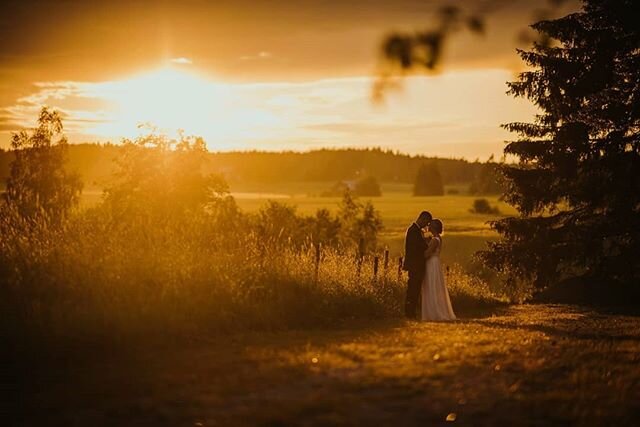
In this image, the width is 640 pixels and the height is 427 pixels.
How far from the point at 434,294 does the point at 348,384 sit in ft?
29.7

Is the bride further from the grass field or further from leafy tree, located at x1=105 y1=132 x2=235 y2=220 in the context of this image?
leafy tree, located at x1=105 y1=132 x2=235 y2=220

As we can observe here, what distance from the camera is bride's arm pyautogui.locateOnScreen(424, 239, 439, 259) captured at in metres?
16.5

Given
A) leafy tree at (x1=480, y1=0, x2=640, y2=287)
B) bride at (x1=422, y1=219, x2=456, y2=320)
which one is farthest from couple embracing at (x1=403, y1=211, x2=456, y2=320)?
leafy tree at (x1=480, y1=0, x2=640, y2=287)

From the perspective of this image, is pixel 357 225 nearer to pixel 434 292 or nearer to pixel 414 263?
pixel 434 292

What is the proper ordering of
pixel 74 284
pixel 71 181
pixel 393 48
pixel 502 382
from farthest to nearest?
pixel 71 181 → pixel 74 284 → pixel 502 382 → pixel 393 48

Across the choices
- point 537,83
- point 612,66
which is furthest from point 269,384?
point 537,83

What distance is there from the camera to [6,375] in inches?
342

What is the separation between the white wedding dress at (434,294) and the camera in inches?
656

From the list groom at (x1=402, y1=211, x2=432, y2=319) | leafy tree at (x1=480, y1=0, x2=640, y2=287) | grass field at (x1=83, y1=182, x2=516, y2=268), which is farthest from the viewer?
grass field at (x1=83, y1=182, x2=516, y2=268)

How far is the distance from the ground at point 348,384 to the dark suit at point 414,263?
4834 mm

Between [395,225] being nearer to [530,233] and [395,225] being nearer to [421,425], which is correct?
[530,233]

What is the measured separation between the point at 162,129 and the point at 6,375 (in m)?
50.7

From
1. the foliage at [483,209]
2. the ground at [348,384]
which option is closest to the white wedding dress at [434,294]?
the ground at [348,384]

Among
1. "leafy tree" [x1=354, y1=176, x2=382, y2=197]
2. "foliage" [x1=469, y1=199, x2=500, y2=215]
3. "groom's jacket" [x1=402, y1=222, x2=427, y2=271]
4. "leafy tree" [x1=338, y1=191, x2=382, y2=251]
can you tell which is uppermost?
"leafy tree" [x1=354, y1=176, x2=382, y2=197]
